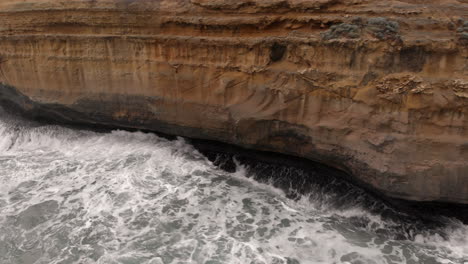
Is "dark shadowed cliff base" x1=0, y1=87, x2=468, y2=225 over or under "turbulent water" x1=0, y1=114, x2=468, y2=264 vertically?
over

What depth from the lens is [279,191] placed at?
7312 mm

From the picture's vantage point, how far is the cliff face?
5953 millimetres

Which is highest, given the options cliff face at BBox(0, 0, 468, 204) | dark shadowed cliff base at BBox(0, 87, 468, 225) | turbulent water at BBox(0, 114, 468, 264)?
cliff face at BBox(0, 0, 468, 204)

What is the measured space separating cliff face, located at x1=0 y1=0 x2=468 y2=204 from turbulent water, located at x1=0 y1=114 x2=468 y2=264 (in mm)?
659

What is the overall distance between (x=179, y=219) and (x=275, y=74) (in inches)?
123

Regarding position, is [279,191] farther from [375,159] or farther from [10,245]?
[10,245]

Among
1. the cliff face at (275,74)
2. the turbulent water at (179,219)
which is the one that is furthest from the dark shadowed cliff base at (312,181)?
the cliff face at (275,74)

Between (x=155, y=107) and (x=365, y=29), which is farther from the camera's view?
(x=155, y=107)

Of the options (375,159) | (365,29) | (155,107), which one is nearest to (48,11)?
(155,107)

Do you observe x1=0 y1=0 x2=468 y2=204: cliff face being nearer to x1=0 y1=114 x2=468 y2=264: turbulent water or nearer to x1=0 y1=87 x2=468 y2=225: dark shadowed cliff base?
x1=0 y1=87 x2=468 y2=225: dark shadowed cliff base

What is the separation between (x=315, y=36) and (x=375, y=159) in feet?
7.65

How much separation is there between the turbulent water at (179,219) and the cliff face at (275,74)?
0.66 m

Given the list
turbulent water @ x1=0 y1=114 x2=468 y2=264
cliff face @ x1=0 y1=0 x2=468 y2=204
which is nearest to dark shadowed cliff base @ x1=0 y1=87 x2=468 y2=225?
turbulent water @ x1=0 y1=114 x2=468 y2=264

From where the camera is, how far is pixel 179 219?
664cm
